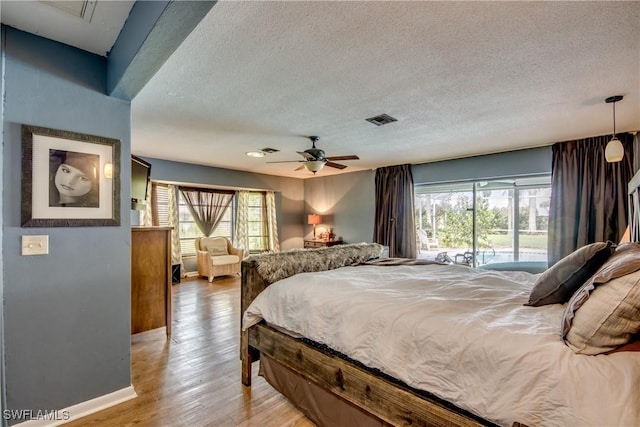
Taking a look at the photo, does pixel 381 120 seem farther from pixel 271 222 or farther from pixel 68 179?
pixel 271 222

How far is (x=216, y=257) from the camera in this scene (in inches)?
240

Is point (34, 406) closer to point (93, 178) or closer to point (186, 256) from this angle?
point (93, 178)

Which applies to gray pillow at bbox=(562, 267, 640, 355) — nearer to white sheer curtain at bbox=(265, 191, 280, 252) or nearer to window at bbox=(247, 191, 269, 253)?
white sheer curtain at bbox=(265, 191, 280, 252)

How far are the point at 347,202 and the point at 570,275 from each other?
5534 millimetres

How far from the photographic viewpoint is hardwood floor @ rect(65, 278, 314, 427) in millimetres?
1918

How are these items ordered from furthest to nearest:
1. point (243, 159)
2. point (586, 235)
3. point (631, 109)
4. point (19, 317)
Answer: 1. point (243, 159)
2. point (586, 235)
3. point (631, 109)
4. point (19, 317)

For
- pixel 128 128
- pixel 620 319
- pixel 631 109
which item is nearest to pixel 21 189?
pixel 128 128

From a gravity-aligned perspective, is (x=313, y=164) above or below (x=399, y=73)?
below

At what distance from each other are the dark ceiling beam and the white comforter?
1557 millimetres

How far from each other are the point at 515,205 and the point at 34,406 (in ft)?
19.3

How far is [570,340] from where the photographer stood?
109 cm

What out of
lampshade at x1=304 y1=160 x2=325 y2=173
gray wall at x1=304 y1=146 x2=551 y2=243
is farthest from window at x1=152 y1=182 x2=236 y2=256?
lampshade at x1=304 y1=160 x2=325 y2=173

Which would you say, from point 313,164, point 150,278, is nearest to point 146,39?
point 150,278

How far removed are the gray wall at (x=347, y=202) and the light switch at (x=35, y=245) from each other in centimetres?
546
